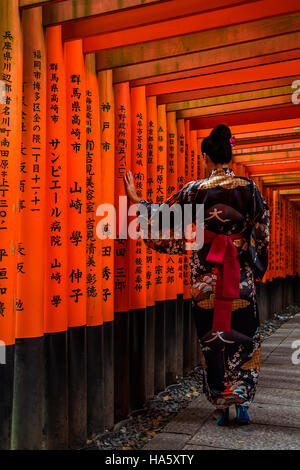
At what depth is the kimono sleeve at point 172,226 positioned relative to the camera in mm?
4340

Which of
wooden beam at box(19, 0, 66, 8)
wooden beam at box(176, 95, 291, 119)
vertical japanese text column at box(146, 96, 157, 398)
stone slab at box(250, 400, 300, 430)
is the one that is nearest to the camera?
wooden beam at box(19, 0, 66, 8)

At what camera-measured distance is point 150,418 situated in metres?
4.92

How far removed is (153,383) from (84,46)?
376 centimetres

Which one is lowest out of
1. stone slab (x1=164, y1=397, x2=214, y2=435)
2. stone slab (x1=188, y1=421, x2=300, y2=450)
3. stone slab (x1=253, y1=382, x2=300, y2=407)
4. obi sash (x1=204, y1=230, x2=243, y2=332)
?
stone slab (x1=253, y1=382, x2=300, y2=407)

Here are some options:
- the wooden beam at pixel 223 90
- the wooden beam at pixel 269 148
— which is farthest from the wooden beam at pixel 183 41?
the wooden beam at pixel 269 148

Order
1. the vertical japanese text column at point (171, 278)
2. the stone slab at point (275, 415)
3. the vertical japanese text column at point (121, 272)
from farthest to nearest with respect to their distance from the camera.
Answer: the vertical japanese text column at point (171, 278) → the vertical japanese text column at point (121, 272) → the stone slab at point (275, 415)

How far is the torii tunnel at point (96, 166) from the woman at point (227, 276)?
93cm

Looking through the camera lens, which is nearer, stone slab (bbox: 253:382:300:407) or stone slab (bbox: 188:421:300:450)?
stone slab (bbox: 188:421:300:450)

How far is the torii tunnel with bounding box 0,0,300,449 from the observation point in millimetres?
3461

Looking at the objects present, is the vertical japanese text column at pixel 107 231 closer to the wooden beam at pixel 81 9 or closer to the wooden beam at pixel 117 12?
the wooden beam at pixel 117 12
